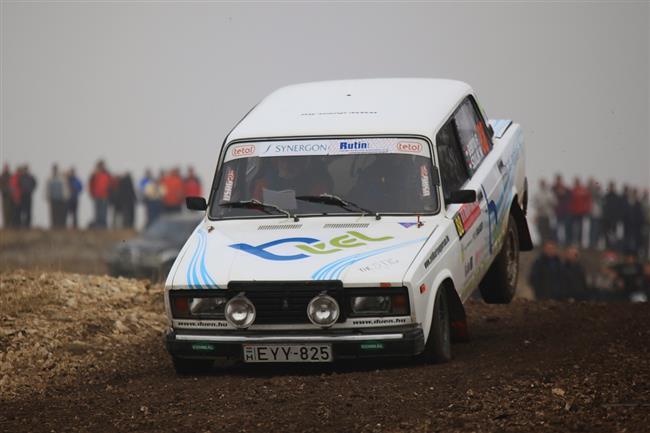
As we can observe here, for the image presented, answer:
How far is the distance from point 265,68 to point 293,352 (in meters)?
22.6

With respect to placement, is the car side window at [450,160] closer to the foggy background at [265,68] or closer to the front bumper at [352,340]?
the front bumper at [352,340]

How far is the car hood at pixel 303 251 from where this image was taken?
33.4ft

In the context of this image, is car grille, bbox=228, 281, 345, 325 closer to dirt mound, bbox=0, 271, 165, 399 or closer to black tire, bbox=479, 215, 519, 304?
dirt mound, bbox=0, 271, 165, 399

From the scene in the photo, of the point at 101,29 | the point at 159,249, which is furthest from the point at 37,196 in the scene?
the point at 101,29

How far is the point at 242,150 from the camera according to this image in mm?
11633

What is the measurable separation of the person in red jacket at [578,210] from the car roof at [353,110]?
12844mm

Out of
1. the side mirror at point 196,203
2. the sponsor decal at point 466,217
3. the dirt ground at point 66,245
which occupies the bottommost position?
the dirt ground at point 66,245

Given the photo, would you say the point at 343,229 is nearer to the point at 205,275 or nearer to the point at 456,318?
the point at 205,275

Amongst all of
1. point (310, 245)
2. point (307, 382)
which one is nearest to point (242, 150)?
point (310, 245)

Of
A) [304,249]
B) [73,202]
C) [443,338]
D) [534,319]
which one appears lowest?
[73,202]

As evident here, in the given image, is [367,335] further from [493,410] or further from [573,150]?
[573,150]

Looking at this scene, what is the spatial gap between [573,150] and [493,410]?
2062 cm

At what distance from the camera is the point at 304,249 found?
34.6 feet

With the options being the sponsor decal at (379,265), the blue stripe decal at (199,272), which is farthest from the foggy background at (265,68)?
the sponsor decal at (379,265)
